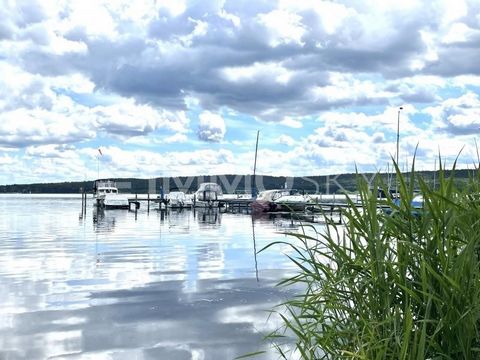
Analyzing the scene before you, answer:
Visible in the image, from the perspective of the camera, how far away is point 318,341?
4.06 metres

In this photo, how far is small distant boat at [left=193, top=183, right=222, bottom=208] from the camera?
72.2 metres

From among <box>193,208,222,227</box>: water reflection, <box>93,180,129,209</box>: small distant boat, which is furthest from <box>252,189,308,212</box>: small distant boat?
<box>93,180,129,209</box>: small distant boat

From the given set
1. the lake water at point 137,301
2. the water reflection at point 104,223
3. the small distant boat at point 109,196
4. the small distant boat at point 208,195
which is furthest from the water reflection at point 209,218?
the lake water at point 137,301

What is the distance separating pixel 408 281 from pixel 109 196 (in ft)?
210

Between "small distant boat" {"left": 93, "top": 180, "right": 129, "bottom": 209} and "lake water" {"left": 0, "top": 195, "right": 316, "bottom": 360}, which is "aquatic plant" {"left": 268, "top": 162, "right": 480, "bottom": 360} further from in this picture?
"small distant boat" {"left": 93, "top": 180, "right": 129, "bottom": 209}

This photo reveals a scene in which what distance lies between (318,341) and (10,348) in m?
5.45

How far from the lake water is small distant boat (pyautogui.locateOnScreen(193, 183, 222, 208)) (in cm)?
5056

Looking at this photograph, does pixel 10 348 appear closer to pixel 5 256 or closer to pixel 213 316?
pixel 213 316

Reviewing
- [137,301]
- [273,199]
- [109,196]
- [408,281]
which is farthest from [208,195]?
[408,281]

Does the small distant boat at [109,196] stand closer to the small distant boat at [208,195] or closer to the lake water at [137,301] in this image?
the small distant boat at [208,195]

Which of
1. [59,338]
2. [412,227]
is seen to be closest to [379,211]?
[412,227]

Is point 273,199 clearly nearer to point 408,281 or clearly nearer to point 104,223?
point 104,223

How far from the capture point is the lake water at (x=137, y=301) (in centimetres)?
785

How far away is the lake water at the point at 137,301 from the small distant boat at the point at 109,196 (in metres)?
44.1
